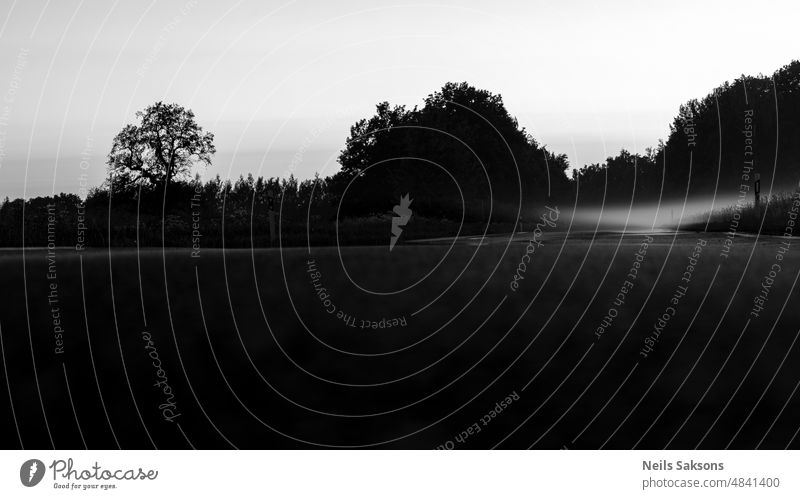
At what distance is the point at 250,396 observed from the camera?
9023 millimetres

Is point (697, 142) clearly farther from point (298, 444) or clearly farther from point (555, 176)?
point (298, 444)

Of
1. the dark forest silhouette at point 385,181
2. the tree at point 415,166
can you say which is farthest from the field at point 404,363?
the tree at point 415,166

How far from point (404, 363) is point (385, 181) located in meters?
52.3

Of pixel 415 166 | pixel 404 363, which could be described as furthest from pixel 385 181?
pixel 404 363

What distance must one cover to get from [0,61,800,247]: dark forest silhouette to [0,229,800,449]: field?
6.70m

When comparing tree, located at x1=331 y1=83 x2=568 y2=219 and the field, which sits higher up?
tree, located at x1=331 y1=83 x2=568 y2=219

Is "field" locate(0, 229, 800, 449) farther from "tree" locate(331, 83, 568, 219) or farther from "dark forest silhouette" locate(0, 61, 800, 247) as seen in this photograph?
"tree" locate(331, 83, 568, 219)

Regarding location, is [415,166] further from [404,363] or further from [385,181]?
[404,363]

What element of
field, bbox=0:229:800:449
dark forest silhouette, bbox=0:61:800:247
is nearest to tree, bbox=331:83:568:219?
dark forest silhouette, bbox=0:61:800:247

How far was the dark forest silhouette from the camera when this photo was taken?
3925 centimetres

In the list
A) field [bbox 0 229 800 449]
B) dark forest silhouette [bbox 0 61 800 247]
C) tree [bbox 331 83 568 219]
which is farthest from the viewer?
tree [bbox 331 83 568 219]

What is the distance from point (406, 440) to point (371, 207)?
54.8 meters

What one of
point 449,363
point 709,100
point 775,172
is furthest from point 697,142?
point 449,363

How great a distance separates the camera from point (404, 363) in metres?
11.0
